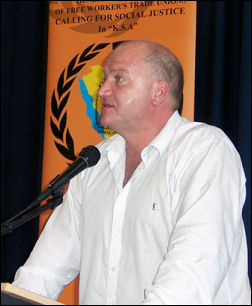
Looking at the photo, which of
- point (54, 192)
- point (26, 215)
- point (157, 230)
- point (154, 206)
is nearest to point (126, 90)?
point (154, 206)

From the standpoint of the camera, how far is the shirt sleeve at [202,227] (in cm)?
162

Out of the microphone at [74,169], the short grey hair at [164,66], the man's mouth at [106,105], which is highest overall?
the short grey hair at [164,66]

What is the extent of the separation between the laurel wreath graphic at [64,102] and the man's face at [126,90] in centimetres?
110

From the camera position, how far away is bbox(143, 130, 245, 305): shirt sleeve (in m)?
1.62

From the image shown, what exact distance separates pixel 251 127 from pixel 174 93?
0.84 meters

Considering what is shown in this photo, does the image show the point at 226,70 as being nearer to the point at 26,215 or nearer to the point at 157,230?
the point at 157,230

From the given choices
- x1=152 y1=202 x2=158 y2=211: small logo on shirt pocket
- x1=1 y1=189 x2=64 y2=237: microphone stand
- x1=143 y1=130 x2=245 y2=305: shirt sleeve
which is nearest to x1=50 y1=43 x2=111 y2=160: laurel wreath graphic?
x1=152 y1=202 x2=158 y2=211: small logo on shirt pocket

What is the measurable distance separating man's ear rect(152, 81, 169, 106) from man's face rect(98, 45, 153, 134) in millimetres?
24

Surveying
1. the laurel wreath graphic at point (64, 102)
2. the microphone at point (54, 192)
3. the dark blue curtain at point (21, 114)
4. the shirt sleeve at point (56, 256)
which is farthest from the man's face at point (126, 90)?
the dark blue curtain at point (21, 114)

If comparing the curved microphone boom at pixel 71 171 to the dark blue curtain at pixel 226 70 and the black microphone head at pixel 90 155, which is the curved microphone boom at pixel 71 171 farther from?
the dark blue curtain at pixel 226 70

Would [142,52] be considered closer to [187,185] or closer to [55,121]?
[187,185]

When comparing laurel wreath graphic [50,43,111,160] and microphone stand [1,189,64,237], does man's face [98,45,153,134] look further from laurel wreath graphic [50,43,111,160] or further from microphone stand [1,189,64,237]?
laurel wreath graphic [50,43,111,160]

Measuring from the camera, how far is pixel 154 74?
2.49m

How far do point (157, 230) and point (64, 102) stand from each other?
1650 mm
